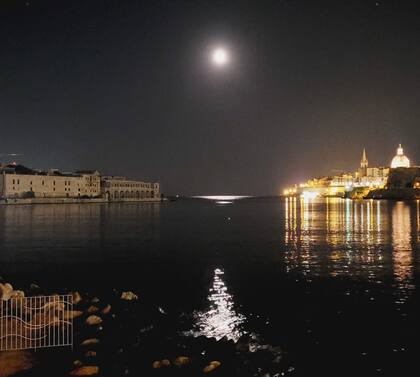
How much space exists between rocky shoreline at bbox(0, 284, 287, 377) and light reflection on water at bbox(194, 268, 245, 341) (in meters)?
0.57

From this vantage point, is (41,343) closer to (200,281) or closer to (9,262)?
(200,281)

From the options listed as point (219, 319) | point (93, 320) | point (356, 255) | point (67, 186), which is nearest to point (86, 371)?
point (93, 320)

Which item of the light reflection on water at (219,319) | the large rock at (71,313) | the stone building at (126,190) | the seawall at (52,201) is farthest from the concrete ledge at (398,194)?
the large rock at (71,313)

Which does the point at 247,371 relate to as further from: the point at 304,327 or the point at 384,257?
the point at 384,257

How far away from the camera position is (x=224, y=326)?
11266mm

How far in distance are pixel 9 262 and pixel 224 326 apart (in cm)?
1587

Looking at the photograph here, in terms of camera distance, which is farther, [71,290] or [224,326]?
[71,290]

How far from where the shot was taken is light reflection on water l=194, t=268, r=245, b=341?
1077 centimetres

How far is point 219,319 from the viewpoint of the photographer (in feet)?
39.0

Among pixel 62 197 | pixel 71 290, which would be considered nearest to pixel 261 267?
pixel 71 290

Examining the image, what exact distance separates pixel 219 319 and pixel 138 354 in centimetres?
324

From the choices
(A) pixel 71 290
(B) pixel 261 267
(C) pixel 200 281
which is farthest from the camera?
(B) pixel 261 267

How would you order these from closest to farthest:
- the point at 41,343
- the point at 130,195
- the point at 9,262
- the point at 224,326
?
the point at 41,343
the point at 224,326
the point at 9,262
the point at 130,195

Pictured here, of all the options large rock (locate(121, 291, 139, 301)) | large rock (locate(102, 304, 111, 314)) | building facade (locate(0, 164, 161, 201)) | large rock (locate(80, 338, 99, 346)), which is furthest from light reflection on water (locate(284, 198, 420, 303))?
building facade (locate(0, 164, 161, 201))
